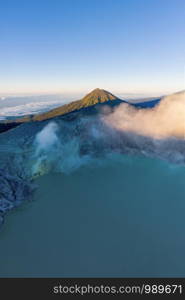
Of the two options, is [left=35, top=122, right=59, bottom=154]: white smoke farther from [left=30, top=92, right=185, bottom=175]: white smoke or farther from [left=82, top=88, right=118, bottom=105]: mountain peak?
[left=82, top=88, right=118, bottom=105]: mountain peak

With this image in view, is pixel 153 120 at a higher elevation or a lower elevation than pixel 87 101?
lower

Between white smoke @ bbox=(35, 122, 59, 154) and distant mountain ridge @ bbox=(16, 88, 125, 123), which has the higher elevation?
distant mountain ridge @ bbox=(16, 88, 125, 123)

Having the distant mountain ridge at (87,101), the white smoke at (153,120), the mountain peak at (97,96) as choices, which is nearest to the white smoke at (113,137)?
the white smoke at (153,120)

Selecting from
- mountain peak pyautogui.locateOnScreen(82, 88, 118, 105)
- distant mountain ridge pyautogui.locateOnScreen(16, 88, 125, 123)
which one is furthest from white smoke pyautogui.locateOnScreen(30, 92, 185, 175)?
distant mountain ridge pyautogui.locateOnScreen(16, 88, 125, 123)

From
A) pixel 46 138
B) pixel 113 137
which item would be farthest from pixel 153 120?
pixel 46 138

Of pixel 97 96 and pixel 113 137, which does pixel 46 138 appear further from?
pixel 97 96

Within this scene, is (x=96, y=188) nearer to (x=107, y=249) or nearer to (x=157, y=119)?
(x=107, y=249)
